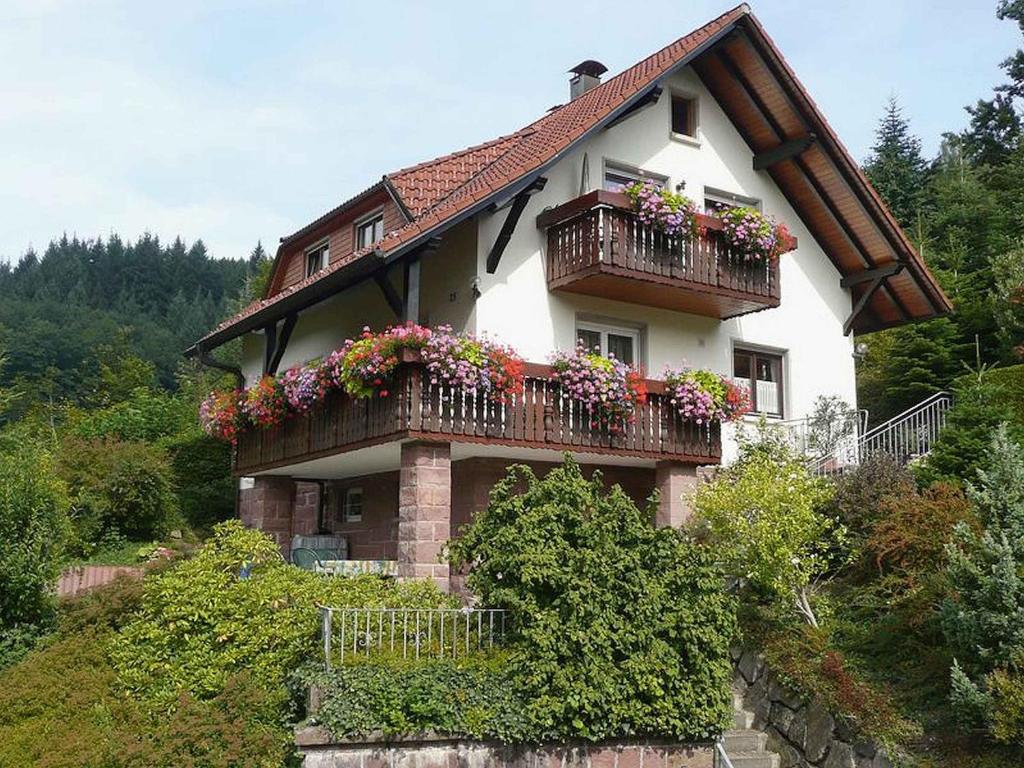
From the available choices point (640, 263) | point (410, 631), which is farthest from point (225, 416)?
point (410, 631)

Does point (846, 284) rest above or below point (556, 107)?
below

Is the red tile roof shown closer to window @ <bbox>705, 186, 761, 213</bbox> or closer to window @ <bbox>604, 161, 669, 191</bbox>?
window @ <bbox>604, 161, 669, 191</bbox>

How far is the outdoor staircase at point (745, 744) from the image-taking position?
1237cm

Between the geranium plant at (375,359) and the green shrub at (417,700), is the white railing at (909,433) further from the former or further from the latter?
the green shrub at (417,700)

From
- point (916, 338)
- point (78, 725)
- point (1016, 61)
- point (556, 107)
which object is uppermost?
point (1016, 61)

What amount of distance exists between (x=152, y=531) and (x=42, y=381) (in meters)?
44.2

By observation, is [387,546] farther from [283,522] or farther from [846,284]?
[846,284]

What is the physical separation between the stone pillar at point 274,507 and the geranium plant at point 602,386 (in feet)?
22.7

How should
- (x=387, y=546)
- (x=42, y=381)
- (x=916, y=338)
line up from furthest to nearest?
1. (x=42, y=381)
2. (x=916, y=338)
3. (x=387, y=546)

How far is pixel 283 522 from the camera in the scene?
2067 cm

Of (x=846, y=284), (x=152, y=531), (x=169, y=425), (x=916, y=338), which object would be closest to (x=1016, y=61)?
(x=916, y=338)

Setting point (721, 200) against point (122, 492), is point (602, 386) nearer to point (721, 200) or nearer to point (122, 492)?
point (721, 200)

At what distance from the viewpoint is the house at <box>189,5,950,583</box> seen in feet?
52.5

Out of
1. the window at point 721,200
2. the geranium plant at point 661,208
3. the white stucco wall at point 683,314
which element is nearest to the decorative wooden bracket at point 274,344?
the white stucco wall at point 683,314
